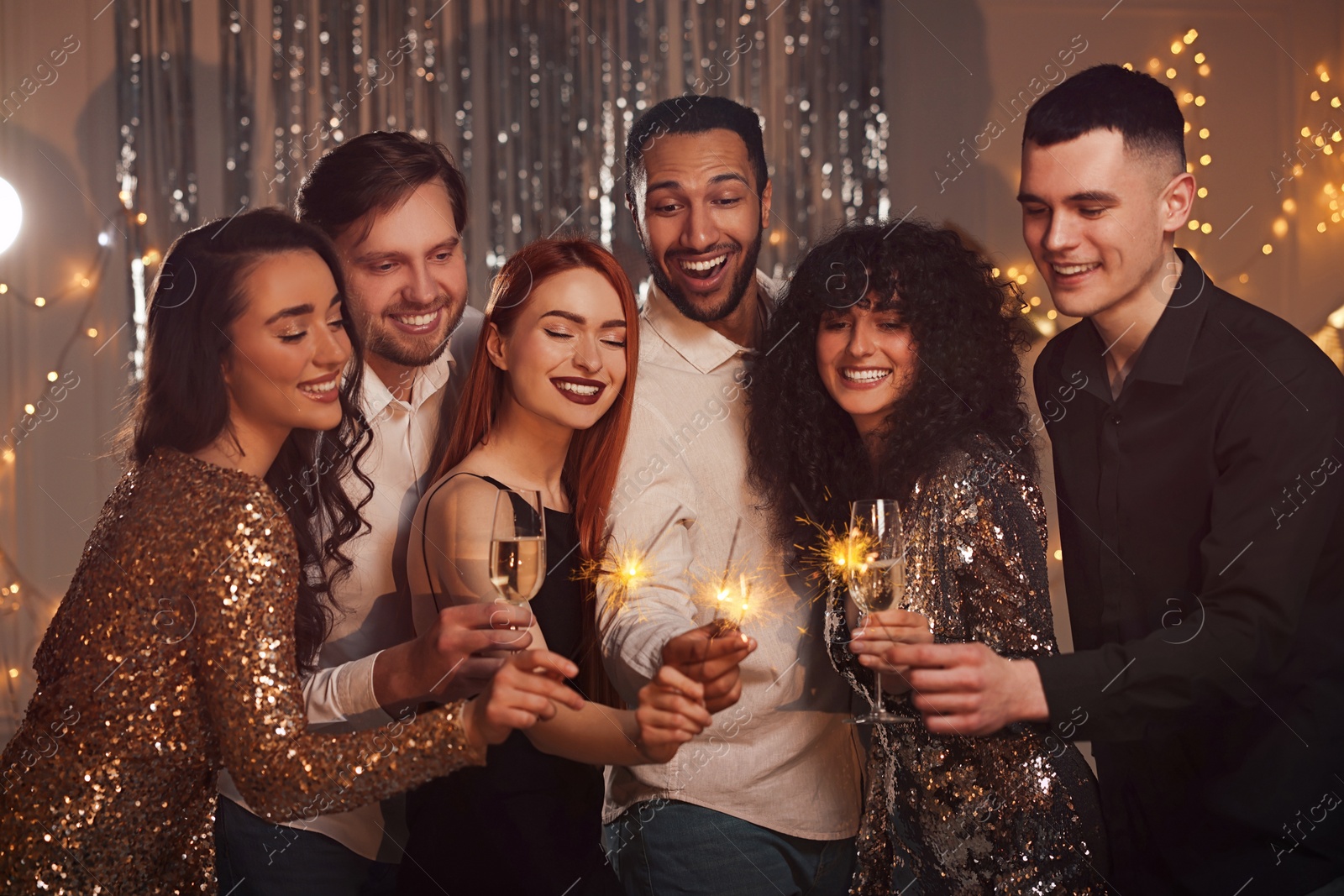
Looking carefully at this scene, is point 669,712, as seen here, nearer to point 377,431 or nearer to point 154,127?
point 377,431

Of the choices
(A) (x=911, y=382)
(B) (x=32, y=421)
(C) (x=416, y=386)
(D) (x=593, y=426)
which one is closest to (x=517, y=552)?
(D) (x=593, y=426)

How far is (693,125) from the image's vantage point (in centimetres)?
223

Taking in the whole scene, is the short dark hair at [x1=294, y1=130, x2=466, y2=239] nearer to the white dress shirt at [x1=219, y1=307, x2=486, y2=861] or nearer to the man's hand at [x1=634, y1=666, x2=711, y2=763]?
the white dress shirt at [x1=219, y1=307, x2=486, y2=861]

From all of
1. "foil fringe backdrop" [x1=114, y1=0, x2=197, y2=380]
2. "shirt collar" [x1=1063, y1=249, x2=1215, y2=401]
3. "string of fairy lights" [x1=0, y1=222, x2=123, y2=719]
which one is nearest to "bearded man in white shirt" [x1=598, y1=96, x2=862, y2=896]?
"shirt collar" [x1=1063, y1=249, x2=1215, y2=401]

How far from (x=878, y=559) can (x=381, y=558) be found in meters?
1.12

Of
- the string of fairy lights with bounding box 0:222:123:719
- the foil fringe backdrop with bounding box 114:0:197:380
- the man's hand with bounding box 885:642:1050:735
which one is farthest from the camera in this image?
the foil fringe backdrop with bounding box 114:0:197:380

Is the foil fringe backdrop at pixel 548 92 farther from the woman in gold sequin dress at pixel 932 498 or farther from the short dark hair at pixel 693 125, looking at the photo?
the woman in gold sequin dress at pixel 932 498

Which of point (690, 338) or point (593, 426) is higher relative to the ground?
point (690, 338)

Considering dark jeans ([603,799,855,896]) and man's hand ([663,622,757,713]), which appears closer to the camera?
man's hand ([663,622,757,713])

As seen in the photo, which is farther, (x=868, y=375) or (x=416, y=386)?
(x=416, y=386)

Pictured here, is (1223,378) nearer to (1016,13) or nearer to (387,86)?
(1016,13)

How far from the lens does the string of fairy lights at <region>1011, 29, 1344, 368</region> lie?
8.82ft

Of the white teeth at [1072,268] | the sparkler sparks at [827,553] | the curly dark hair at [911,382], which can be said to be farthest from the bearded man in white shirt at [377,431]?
the white teeth at [1072,268]

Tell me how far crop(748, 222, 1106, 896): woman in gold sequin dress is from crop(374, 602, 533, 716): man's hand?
0.61 meters
